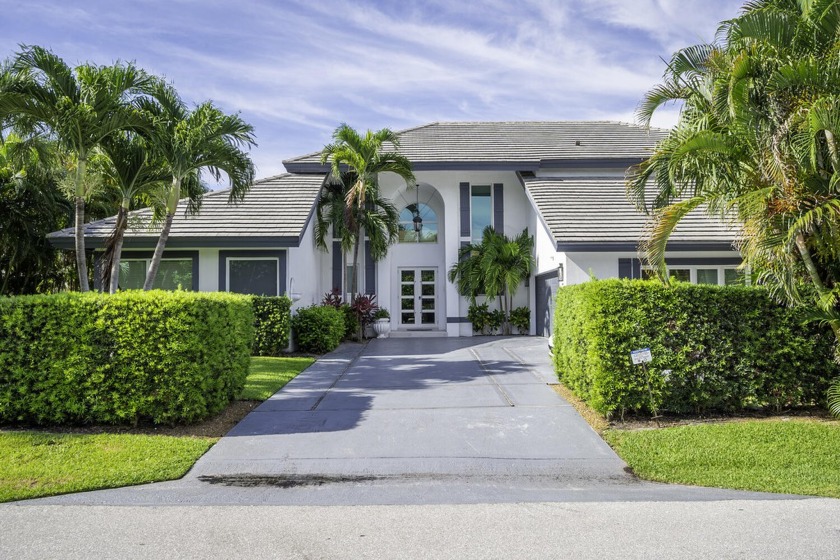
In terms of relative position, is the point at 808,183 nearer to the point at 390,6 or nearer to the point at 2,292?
the point at 390,6

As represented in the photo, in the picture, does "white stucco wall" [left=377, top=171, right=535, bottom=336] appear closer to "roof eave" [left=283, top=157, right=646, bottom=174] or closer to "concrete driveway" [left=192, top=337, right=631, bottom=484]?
"roof eave" [left=283, top=157, right=646, bottom=174]

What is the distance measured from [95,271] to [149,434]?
410 inches

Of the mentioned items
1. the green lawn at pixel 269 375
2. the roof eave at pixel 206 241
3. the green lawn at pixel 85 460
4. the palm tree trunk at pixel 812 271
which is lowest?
the green lawn at pixel 85 460

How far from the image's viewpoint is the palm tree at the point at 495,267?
63.6 feet

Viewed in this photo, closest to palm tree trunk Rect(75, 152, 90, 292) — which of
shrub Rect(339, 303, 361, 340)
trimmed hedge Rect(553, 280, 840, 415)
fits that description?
shrub Rect(339, 303, 361, 340)

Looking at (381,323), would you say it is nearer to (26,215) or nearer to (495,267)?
(495,267)

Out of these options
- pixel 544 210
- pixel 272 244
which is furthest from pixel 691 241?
pixel 272 244

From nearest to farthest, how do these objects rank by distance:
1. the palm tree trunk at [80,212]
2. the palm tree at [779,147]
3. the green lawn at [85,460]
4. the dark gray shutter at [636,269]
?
the green lawn at [85,460]
the palm tree at [779,147]
the palm tree trunk at [80,212]
the dark gray shutter at [636,269]

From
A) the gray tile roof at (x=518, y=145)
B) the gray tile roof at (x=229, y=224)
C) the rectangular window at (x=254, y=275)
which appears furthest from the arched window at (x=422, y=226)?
the rectangular window at (x=254, y=275)

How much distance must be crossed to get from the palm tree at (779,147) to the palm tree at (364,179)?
1067 cm

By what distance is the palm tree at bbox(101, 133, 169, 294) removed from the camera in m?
11.9

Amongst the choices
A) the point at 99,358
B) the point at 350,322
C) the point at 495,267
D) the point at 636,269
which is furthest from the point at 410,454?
the point at 495,267

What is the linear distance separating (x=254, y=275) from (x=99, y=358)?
8.93 m

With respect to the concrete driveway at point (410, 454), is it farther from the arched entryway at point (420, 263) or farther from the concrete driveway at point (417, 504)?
the arched entryway at point (420, 263)
